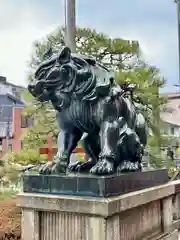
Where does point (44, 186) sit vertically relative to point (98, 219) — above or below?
above

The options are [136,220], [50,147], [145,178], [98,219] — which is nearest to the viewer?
[98,219]

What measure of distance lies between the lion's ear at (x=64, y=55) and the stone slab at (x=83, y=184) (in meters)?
0.85

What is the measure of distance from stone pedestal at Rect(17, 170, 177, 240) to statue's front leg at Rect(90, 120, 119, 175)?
0.80 ft

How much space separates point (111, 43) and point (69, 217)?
6047mm

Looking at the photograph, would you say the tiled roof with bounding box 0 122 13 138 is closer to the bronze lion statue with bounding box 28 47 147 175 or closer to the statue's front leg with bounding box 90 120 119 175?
the bronze lion statue with bounding box 28 47 147 175

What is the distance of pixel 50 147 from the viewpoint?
22.4ft

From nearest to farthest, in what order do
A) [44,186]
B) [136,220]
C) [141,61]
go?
1. [44,186]
2. [136,220]
3. [141,61]

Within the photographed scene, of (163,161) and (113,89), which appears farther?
(163,161)

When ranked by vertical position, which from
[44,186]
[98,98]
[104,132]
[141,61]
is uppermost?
[141,61]

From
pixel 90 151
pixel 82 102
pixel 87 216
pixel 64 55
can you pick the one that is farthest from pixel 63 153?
pixel 64 55

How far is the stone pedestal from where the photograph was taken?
87.7 inches

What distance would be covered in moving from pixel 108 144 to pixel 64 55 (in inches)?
29.2

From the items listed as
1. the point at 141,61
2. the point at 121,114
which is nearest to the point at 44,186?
the point at 121,114

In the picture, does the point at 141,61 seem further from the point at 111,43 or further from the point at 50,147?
the point at 50,147
